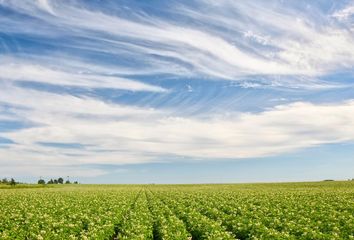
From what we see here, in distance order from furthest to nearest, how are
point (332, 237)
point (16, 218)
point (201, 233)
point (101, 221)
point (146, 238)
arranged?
point (16, 218) < point (101, 221) < point (201, 233) < point (146, 238) < point (332, 237)

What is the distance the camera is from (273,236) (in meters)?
19.0

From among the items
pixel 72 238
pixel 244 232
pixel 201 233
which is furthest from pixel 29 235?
pixel 244 232

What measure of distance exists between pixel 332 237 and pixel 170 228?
8.37m

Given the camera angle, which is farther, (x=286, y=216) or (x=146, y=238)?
(x=286, y=216)

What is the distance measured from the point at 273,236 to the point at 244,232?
9.37 feet

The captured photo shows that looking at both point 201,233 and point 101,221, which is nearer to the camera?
point 201,233

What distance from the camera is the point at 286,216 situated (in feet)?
93.7

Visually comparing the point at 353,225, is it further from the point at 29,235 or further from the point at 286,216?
the point at 29,235

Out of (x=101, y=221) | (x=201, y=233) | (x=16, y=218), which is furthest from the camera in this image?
(x=16, y=218)

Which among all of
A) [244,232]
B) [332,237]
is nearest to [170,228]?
[244,232]

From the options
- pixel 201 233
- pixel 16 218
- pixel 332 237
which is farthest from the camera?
pixel 16 218

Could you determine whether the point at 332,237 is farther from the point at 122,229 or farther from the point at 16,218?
the point at 16,218

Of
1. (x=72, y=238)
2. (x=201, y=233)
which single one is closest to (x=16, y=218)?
(x=72, y=238)

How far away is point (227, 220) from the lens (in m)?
27.2
